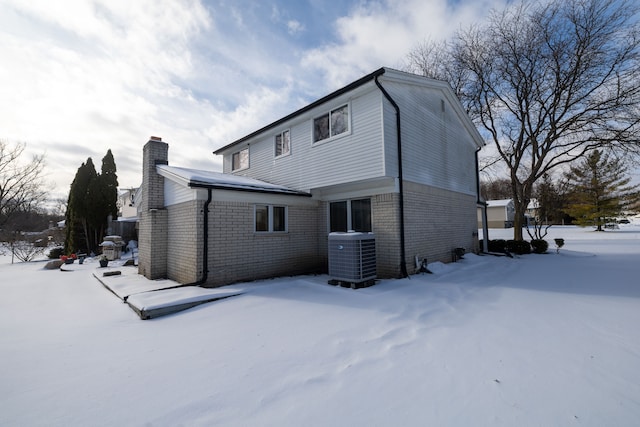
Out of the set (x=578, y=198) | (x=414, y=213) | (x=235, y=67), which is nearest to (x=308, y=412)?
(x=414, y=213)

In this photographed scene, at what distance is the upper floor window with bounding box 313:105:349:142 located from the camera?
8.37 meters

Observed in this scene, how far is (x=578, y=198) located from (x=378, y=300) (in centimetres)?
3653

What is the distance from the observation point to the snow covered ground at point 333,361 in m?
2.33

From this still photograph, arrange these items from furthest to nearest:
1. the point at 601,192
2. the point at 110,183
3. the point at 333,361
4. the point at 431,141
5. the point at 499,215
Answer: the point at 499,215
the point at 601,192
the point at 110,183
the point at 431,141
the point at 333,361

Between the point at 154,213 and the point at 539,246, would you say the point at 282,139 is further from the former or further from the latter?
the point at 539,246

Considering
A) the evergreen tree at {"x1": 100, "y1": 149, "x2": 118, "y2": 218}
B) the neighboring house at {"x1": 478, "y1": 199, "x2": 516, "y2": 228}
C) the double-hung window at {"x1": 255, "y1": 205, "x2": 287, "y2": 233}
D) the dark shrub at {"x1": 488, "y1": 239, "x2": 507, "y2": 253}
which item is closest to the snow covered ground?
the double-hung window at {"x1": 255, "y1": 205, "x2": 287, "y2": 233}

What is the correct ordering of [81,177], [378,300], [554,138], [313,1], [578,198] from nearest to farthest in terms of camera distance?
[378,300] → [313,1] → [554,138] → [81,177] → [578,198]

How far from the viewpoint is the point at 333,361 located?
10.5 feet

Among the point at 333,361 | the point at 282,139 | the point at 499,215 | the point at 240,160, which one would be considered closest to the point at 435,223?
the point at 282,139

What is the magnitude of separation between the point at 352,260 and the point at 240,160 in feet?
28.7

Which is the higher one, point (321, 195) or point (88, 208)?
point (88, 208)

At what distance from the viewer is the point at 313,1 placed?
25.6 feet

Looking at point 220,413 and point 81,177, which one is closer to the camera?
point 220,413

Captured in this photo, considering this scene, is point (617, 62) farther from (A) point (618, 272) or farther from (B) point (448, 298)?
(B) point (448, 298)
